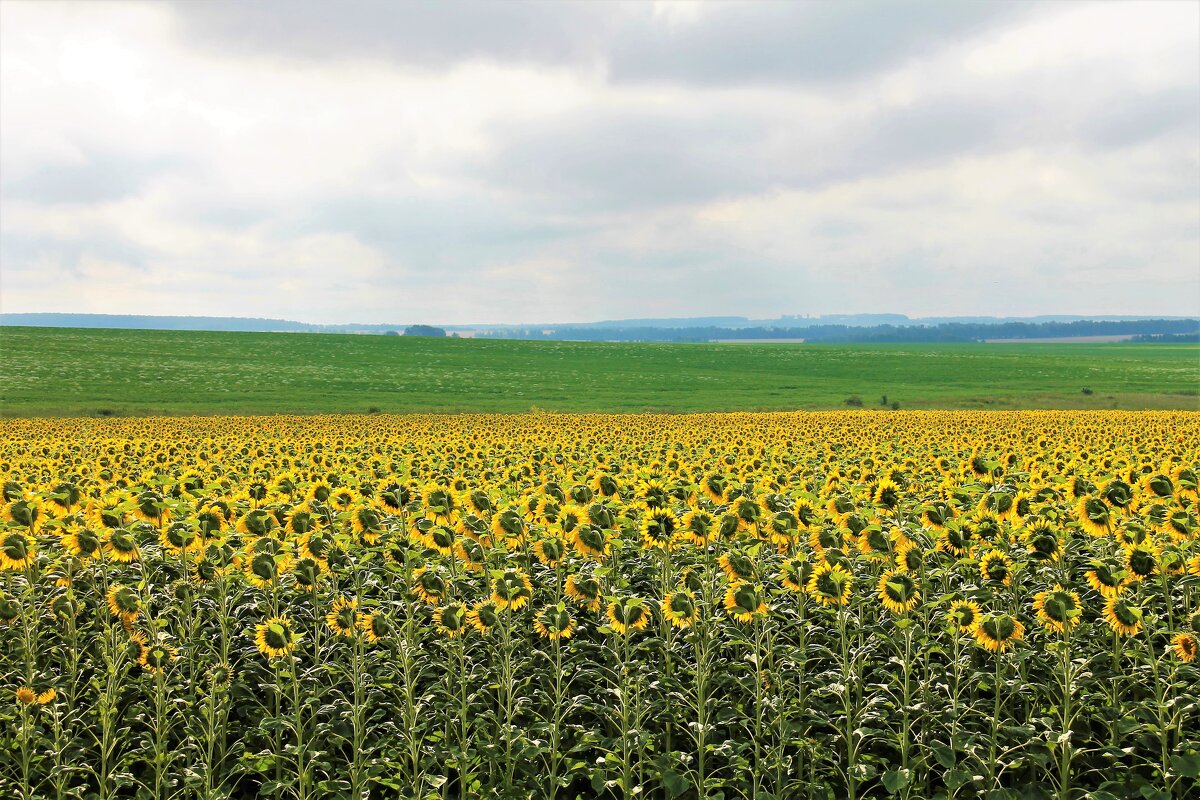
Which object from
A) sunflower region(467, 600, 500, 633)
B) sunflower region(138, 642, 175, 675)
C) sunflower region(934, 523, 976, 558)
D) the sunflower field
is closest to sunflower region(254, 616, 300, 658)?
the sunflower field

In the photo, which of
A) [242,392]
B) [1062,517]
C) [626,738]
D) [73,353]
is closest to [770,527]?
[626,738]

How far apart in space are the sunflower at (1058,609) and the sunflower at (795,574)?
5.15 ft

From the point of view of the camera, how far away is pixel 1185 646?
614 cm

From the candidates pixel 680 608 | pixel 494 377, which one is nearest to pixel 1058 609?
pixel 680 608

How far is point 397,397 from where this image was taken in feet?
208

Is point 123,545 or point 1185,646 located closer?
point 1185,646

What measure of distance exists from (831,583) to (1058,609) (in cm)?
147

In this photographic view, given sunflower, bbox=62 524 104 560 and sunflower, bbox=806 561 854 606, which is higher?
sunflower, bbox=62 524 104 560

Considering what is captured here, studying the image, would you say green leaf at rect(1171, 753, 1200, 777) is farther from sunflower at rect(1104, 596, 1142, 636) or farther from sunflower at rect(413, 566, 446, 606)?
sunflower at rect(413, 566, 446, 606)

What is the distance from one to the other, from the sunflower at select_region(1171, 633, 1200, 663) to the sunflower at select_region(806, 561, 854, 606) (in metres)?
2.15

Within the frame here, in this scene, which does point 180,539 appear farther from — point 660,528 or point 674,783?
point 674,783

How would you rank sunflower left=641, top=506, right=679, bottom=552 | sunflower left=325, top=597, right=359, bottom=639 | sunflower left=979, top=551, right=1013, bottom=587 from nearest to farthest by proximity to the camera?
sunflower left=325, top=597, right=359, bottom=639, sunflower left=979, top=551, right=1013, bottom=587, sunflower left=641, top=506, right=679, bottom=552

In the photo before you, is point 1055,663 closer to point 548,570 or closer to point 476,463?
point 548,570

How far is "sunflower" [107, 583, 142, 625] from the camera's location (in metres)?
6.85
